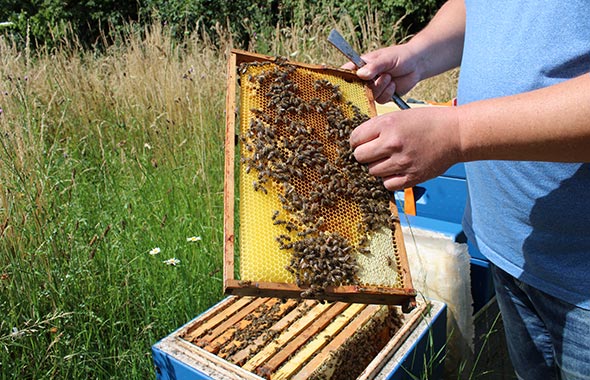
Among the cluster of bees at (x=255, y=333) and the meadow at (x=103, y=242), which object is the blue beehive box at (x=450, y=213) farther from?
the meadow at (x=103, y=242)

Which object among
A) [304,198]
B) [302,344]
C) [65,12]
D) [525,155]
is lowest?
[302,344]

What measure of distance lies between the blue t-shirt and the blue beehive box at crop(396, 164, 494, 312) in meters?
1.12

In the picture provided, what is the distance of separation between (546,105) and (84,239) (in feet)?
8.83

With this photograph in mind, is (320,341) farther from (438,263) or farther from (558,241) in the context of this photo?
(558,241)

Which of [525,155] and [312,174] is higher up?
[525,155]

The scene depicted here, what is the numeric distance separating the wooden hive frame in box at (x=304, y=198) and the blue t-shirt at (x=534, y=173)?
0.42m

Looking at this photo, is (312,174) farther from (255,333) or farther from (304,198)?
(255,333)

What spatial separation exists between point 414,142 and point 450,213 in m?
1.79

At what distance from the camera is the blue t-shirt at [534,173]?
1697mm

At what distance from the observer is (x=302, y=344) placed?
8.29 feet

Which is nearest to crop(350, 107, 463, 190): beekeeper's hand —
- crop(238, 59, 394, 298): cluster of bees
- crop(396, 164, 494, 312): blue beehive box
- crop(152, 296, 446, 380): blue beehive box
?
crop(238, 59, 394, 298): cluster of bees

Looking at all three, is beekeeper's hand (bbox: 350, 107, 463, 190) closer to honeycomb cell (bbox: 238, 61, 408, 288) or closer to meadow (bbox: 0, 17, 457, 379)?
honeycomb cell (bbox: 238, 61, 408, 288)

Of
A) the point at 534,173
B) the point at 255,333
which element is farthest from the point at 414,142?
the point at 255,333

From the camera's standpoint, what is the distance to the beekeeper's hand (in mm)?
1667
